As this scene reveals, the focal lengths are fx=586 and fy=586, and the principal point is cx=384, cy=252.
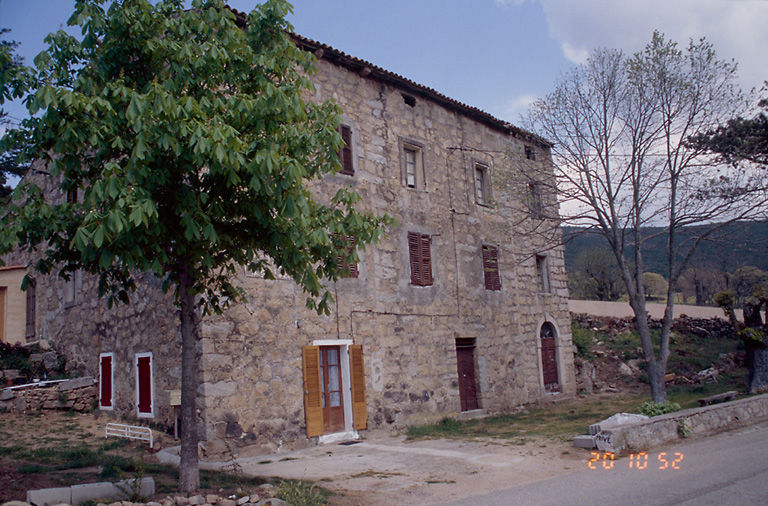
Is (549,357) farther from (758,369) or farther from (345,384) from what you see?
(345,384)

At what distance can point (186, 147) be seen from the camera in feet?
20.7

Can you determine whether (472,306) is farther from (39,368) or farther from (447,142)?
(39,368)

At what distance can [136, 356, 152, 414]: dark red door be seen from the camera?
11.6 meters

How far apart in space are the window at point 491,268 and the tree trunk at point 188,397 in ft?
34.3

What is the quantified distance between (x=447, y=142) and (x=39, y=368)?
39.6 feet

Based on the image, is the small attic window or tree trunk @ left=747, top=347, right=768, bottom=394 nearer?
tree trunk @ left=747, top=347, right=768, bottom=394

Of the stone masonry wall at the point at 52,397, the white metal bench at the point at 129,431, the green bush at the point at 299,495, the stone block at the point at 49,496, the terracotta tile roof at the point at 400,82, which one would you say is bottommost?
the green bush at the point at 299,495

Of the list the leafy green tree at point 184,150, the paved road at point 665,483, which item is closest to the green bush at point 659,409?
the paved road at point 665,483

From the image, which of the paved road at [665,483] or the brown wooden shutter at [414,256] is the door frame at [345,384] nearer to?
the brown wooden shutter at [414,256]

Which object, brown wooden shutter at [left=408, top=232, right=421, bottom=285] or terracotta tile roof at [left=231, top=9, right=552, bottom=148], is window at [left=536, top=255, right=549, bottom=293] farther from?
brown wooden shutter at [left=408, top=232, right=421, bottom=285]

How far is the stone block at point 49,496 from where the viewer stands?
588 centimetres

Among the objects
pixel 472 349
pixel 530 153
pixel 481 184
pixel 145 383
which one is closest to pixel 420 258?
pixel 472 349

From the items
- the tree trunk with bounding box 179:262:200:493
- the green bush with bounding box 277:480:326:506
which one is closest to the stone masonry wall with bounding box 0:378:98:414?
the tree trunk with bounding box 179:262:200:493

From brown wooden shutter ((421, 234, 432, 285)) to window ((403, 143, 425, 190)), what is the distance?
4.56 feet
